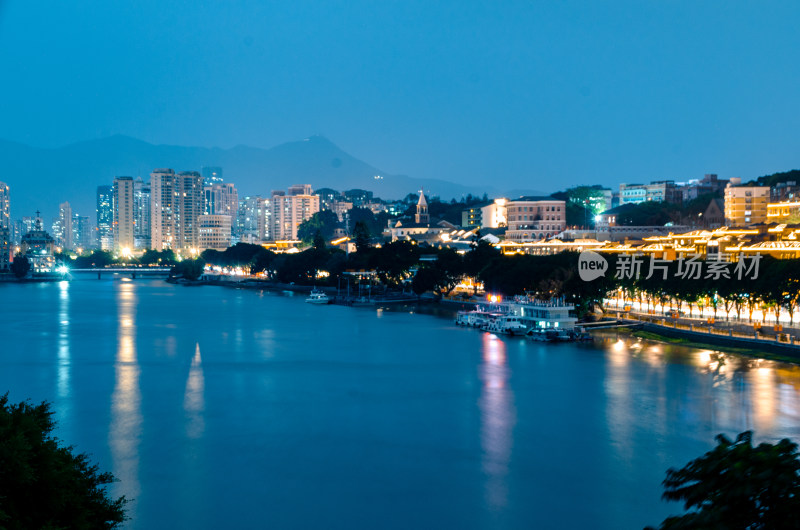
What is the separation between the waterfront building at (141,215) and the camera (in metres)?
102

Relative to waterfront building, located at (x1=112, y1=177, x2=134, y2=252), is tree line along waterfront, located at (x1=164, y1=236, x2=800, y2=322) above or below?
below

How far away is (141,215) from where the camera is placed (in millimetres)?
104125

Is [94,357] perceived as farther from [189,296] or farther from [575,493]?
[189,296]

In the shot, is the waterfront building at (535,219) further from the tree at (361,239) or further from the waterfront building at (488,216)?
the tree at (361,239)

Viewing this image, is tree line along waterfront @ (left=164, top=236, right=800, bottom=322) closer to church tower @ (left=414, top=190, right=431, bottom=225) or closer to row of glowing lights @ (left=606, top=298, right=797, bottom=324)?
row of glowing lights @ (left=606, top=298, right=797, bottom=324)

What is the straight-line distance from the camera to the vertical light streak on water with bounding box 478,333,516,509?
8.09 meters

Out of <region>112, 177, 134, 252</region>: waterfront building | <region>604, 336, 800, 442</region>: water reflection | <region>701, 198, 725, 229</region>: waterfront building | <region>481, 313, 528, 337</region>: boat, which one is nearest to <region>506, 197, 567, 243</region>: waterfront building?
<region>701, 198, 725, 229</region>: waterfront building

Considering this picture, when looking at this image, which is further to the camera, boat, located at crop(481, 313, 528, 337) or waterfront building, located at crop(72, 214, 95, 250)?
waterfront building, located at crop(72, 214, 95, 250)

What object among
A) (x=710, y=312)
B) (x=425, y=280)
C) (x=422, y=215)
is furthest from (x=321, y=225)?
(x=710, y=312)

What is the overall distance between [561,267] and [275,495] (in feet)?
56.1

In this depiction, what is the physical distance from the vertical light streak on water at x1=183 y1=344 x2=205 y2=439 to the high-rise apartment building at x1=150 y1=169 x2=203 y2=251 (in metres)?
78.3

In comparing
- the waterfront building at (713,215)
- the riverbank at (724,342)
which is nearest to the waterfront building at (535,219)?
the waterfront building at (713,215)

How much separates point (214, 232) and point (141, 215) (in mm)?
26492

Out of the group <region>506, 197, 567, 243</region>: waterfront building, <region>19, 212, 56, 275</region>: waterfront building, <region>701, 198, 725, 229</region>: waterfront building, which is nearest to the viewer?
<region>701, 198, 725, 229</region>: waterfront building
